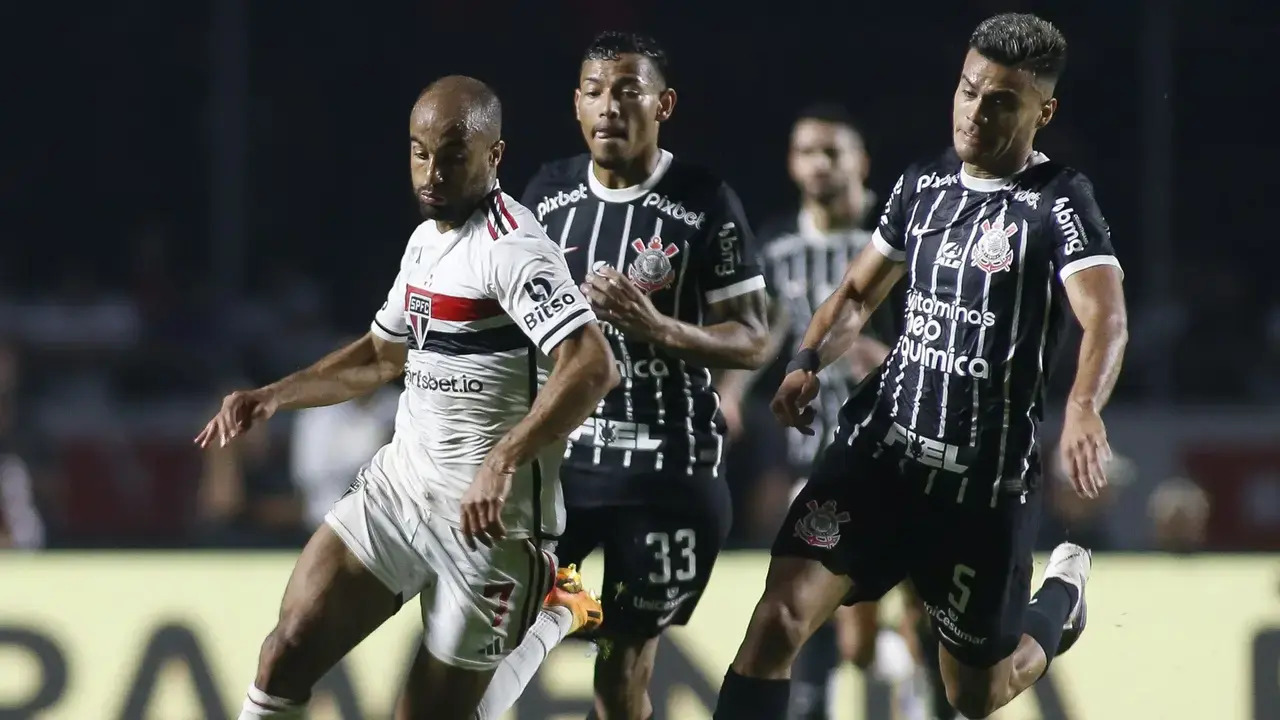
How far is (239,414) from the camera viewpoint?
4348 mm

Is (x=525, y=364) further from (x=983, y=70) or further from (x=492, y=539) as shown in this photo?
(x=983, y=70)

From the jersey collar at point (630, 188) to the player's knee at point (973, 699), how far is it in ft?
5.29

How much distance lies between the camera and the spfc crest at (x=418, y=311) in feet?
14.1

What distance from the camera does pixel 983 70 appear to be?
443 centimetres

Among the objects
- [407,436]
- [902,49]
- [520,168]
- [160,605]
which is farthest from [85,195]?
[407,436]

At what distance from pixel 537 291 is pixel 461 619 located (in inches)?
31.8

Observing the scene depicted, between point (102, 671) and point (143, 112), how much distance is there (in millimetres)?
6898

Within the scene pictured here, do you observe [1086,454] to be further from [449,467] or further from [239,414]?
[239,414]

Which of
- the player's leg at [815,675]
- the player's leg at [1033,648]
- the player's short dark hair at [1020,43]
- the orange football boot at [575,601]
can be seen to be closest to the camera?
the player's short dark hair at [1020,43]

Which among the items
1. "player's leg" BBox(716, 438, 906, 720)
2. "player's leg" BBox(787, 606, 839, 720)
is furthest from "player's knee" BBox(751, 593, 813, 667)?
"player's leg" BBox(787, 606, 839, 720)

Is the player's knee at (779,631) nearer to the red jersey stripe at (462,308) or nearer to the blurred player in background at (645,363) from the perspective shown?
the blurred player in background at (645,363)

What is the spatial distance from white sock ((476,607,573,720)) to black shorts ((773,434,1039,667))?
655 mm

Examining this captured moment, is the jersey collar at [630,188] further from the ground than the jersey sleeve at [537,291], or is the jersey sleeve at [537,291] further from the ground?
the jersey collar at [630,188]

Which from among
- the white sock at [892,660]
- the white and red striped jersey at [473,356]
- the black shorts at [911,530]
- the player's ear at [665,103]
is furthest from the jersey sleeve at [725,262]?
the white sock at [892,660]
